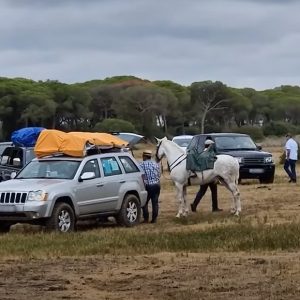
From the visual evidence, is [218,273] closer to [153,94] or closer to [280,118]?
[153,94]

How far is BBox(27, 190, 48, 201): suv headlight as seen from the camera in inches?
666

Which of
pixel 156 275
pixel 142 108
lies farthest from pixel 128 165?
pixel 142 108

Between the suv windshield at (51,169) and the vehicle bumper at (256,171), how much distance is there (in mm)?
11795

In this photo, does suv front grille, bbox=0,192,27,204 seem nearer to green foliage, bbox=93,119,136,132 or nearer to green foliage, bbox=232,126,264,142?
green foliage, bbox=93,119,136,132

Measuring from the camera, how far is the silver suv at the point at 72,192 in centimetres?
1698

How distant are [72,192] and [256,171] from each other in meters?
13.0

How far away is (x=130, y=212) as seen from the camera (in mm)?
19203

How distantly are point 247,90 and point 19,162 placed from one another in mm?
95649

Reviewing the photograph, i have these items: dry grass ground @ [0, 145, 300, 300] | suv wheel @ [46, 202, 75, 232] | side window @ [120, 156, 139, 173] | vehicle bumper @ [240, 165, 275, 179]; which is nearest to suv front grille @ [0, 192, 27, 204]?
suv wheel @ [46, 202, 75, 232]

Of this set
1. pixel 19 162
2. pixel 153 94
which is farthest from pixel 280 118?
pixel 19 162

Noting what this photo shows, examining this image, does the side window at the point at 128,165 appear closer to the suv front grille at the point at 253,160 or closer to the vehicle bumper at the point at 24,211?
the vehicle bumper at the point at 24,211

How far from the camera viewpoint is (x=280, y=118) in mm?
108500

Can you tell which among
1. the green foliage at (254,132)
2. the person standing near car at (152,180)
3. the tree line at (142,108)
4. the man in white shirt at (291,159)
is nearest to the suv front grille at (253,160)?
the man in white shirt at (291,159)

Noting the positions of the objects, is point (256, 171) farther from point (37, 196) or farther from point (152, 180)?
point (37, 196)
